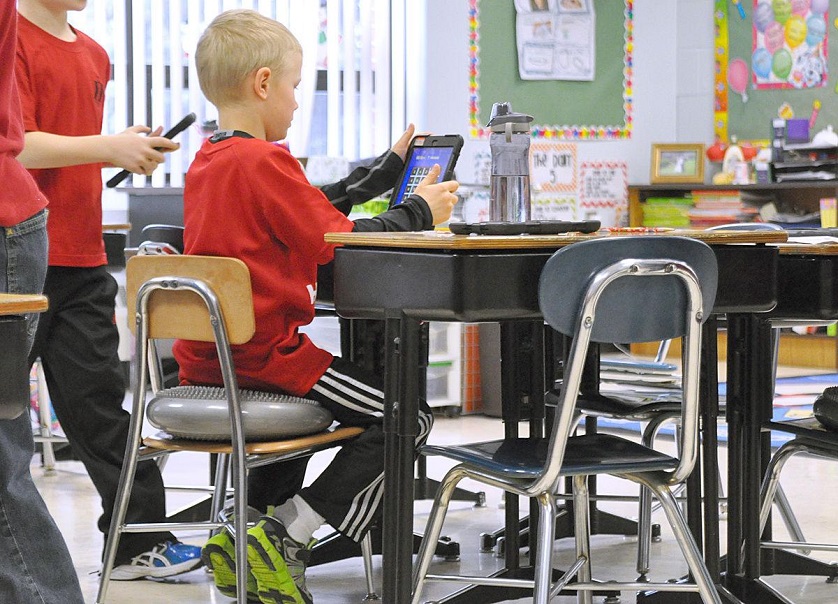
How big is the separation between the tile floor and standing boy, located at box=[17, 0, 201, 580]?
0.36 ft

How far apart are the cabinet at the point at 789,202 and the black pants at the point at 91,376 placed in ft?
13.8

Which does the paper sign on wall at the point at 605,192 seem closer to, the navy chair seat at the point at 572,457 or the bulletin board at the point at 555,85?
the bulletin board at the point at 555,85

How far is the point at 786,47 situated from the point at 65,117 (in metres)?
4.93

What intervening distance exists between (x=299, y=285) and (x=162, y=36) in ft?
12.0

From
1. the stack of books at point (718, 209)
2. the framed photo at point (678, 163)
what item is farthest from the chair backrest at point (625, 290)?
the framed photo at point (678, 163)

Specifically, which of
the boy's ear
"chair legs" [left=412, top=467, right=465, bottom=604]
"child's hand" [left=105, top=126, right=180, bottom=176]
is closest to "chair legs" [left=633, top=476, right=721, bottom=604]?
"chair legs" [left=412, top=467, right=465, bottom=604]

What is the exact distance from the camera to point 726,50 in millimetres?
6695

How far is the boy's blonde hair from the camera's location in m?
2.29

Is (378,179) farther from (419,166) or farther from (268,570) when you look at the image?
(268,570)

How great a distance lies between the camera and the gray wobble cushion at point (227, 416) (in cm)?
207

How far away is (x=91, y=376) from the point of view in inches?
99.0

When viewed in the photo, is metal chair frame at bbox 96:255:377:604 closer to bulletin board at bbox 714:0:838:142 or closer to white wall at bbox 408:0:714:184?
white wall at bbox 408:0:714:184

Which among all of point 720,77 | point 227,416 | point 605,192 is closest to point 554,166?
point 605,192

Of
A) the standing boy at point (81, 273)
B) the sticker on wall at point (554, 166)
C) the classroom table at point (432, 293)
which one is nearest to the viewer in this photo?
the classroom table at point (432, 293)
